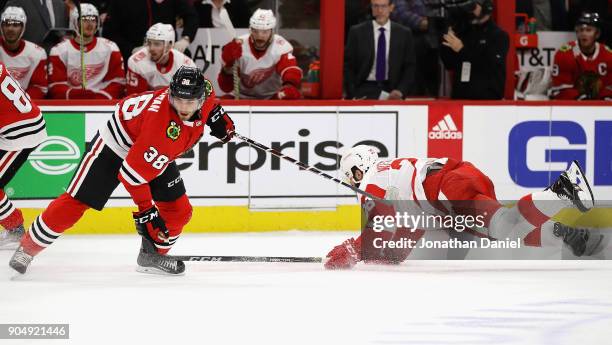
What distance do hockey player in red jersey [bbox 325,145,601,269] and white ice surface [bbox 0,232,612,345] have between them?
168 millimetres

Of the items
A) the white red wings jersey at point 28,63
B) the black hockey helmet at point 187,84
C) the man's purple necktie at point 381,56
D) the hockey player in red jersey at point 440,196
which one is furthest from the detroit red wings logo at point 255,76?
the black hockey helmet at point 187,84

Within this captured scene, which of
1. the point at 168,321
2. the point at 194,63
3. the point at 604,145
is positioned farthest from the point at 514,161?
the point at 168,321

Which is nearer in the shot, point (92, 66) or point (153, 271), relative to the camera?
point (153, 271)

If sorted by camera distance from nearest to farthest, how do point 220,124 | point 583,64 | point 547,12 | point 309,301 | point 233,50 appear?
point 309,301
point 220,124
point 233,50
point 583,64
point 547,12

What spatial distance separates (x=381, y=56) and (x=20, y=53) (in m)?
2.50

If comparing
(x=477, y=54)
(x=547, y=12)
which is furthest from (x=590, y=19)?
(x=477, y=54)

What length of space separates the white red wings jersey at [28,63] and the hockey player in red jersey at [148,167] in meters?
2.06

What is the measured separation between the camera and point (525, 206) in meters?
5.98

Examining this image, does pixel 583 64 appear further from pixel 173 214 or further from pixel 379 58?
pixel 173 214

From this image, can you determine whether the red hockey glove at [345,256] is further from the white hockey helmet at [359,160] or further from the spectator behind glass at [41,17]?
the spectator behind glass at [41,17]

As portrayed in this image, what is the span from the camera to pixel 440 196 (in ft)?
19.5

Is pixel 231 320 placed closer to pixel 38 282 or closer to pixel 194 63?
pixel 38 282

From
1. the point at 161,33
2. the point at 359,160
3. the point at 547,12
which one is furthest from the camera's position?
the point at 547,12

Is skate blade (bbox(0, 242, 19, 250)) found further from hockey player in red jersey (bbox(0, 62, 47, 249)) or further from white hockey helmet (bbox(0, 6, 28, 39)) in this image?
white hockey helmet (bbox(0, 6, 28, 39))
